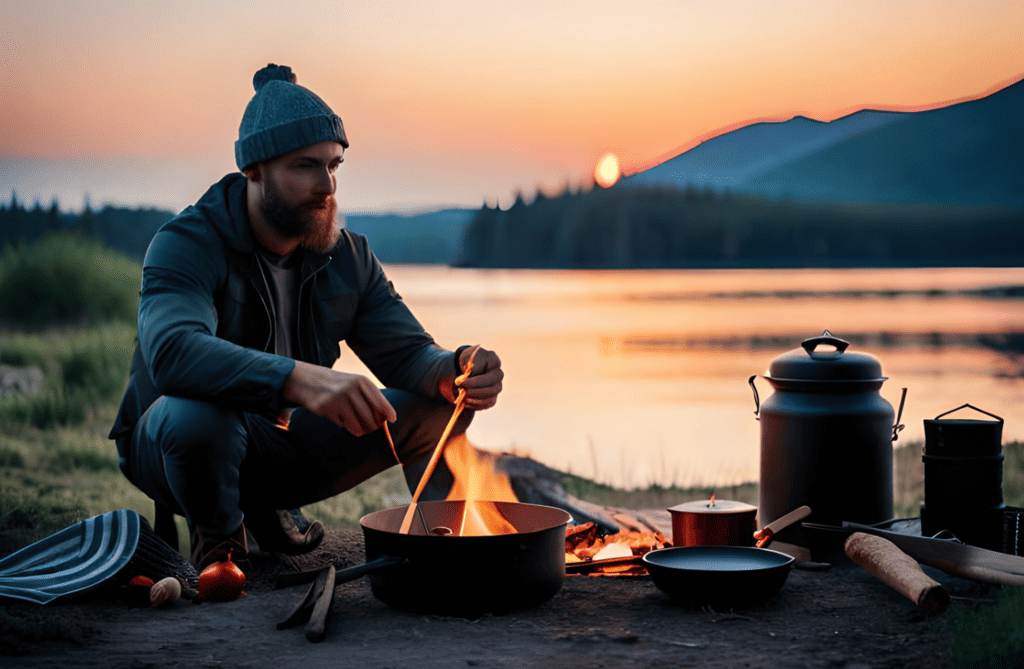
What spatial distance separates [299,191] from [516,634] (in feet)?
5.97

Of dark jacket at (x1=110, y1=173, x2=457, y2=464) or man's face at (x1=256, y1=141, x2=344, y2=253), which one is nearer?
dark jacket at (x1=110, y1=173, x2=457, y2=464)

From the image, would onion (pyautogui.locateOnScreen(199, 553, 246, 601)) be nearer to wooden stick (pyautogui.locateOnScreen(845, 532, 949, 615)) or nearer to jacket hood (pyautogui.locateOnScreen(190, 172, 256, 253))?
jacket hood (pyautogui.locateOnScreen(190, 172, 256, 253))

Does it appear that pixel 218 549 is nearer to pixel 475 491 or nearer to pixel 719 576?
pixel 475 491

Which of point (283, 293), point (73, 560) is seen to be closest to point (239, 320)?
point (283, 293)

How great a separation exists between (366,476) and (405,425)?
0.32 m

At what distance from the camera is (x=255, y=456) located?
11.7 ft

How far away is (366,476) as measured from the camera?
12.5 ft

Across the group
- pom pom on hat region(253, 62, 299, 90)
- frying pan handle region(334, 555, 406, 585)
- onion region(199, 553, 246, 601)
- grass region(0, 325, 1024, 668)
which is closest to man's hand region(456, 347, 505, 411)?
frying pan handle region(334, 555, 406, 585)

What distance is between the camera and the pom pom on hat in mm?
3787

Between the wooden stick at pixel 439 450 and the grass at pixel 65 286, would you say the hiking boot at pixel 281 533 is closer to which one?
the wooden stick at pixel 439 450

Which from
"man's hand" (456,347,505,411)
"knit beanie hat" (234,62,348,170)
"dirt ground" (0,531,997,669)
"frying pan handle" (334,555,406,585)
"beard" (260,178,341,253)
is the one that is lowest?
"dirt ground" (0,531,997,669)

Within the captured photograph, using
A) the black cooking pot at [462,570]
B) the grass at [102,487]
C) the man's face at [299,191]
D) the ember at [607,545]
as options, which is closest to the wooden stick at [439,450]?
the black cooking pot at [462,570]

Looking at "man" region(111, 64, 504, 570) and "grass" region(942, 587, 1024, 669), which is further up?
"man" region(111, 64, 504, 570)

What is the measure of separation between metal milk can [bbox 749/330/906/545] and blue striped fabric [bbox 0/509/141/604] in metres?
2.57
